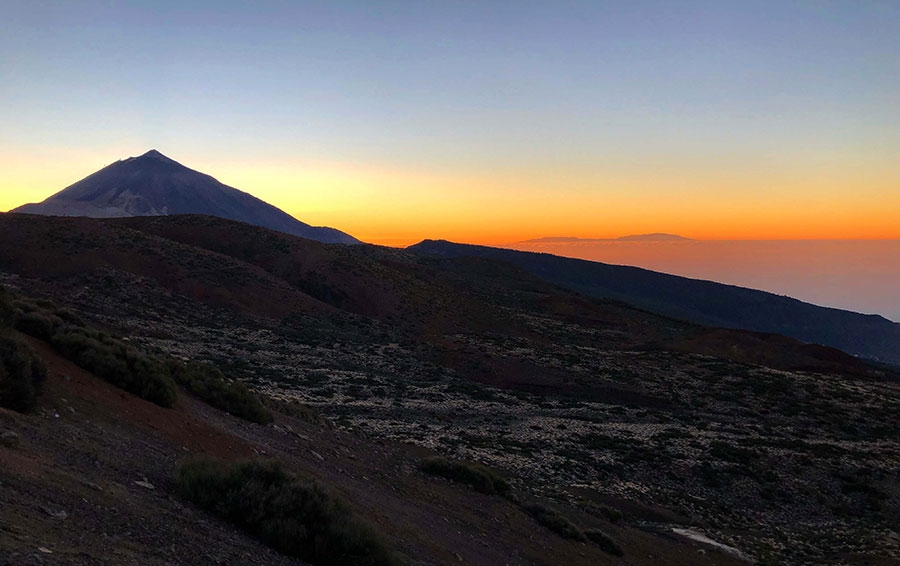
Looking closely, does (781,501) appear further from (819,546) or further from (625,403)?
(625,403)

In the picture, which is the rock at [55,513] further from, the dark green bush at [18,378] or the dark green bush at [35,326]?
the dark green bush at [35,326]

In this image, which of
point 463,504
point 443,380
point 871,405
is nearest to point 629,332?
point 871,405

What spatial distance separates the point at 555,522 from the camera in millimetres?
13281

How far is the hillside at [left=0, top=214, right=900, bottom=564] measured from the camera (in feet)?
26.3

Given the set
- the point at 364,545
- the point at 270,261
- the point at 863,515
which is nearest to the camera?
the point at 364,545

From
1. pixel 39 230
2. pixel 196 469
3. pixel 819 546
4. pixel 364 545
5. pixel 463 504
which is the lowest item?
pixel 819 546

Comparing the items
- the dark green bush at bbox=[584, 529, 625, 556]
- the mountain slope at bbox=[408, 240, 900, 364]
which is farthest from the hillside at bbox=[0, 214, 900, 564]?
the mountain slope at bbox=[408, 240, 900, 364]

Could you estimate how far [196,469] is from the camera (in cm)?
776

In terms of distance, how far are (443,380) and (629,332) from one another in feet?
115

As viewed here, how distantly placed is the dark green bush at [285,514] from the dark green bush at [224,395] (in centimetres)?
579

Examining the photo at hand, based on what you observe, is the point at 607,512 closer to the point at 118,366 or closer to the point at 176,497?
the point at 176,497

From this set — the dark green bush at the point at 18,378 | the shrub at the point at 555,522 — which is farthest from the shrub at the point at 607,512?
the dark green bush at the point at 18,378

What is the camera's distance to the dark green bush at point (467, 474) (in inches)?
562

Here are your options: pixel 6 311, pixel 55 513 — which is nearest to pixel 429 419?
pixel 6 311
